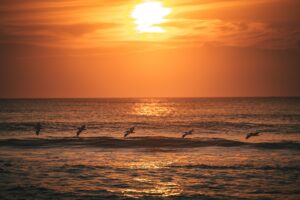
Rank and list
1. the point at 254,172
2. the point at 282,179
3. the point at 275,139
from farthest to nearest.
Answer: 1. the point at 275,139
2. the point at 254,172
3. the point at 282,179

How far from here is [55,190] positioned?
1939 cm

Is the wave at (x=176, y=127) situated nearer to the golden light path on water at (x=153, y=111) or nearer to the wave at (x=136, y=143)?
the wave at (x=136, y=143)

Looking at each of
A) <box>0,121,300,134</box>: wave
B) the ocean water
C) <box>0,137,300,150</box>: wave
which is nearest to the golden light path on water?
<box>0,121,300,134</box>: wave

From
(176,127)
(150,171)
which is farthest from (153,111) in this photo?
(150,171)

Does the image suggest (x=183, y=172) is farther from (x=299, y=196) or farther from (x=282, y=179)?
(x=299, y=196)

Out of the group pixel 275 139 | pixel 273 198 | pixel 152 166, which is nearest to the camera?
pixel 273 198

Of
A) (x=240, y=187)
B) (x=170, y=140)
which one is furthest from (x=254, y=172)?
(x=170, y=140)

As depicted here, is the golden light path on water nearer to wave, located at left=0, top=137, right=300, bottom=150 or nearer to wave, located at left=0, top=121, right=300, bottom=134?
wave, located at left=0, top=121, right=300, bottom=134

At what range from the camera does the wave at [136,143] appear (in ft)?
121

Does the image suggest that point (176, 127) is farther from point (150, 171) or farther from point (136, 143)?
point (150, 171)

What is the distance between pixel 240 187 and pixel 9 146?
2240 cm

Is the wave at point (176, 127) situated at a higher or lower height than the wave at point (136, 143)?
higher

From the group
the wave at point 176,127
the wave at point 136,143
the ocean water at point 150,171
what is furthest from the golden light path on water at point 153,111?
the ocean water at point 150,171

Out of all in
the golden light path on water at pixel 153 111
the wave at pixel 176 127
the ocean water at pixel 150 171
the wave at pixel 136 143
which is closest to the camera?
the ocean water at pixel 150 171
